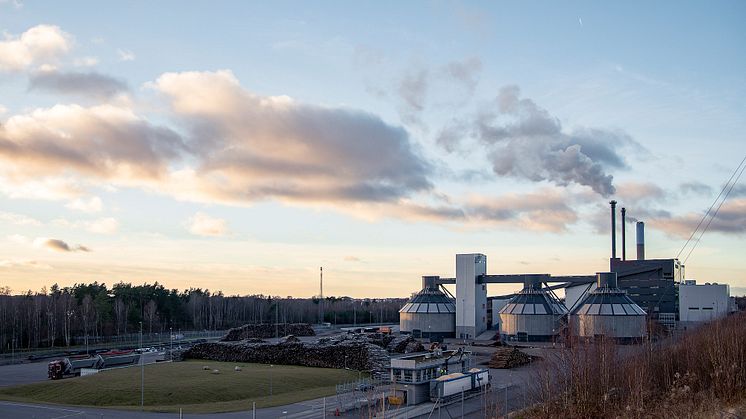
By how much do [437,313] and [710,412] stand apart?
7671 centimetres

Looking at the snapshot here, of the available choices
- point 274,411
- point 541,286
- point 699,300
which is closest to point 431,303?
point 541,286

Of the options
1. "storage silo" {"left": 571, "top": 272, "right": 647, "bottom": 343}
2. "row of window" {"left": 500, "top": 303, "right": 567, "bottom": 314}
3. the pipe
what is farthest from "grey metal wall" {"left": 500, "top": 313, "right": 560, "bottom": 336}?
the pipe

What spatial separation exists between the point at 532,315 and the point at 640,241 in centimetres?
3080

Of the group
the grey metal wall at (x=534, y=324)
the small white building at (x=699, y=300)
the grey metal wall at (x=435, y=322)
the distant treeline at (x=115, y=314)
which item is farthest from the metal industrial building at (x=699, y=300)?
the distant treeline at (x=115, y=314)

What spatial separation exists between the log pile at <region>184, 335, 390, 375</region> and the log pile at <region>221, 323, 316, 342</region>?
20.1 meters

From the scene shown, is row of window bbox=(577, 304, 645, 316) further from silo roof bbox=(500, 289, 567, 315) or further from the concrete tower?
the concrete tower

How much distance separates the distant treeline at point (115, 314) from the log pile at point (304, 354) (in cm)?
3742

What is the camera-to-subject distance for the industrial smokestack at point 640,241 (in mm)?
107062

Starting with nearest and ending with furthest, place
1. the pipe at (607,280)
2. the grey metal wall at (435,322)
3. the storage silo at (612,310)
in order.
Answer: the storage silo at (612,310)
the pipe at (607,280)
the grey metal wall at (435,322)

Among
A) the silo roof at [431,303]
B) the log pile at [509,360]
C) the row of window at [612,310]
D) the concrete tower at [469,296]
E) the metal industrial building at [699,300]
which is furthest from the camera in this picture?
the silo roof at [431,303]

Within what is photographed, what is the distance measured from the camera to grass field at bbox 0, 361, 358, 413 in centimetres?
4391

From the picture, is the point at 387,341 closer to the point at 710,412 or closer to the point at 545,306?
the point at 545,306

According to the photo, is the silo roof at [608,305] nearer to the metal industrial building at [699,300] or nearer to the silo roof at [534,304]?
the silo roof at [534,304]

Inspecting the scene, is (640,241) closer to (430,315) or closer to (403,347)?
(430,315)
